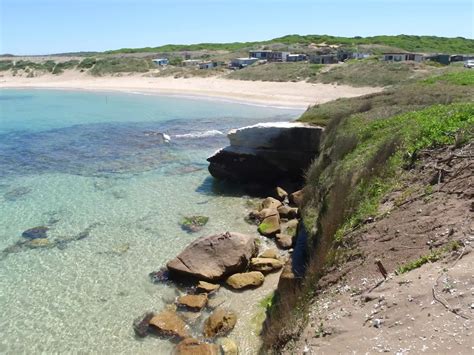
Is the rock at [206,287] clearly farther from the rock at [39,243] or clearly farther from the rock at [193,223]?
the rock at [39,243]

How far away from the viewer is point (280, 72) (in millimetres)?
63750

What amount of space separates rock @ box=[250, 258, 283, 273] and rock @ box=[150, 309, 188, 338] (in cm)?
328

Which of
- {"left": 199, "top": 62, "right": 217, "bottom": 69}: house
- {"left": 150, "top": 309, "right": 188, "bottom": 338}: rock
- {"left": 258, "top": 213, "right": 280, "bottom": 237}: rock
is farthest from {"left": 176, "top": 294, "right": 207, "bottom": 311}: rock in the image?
{"left": 199, "top": 62, "right": 217, "bottom": 69}: house

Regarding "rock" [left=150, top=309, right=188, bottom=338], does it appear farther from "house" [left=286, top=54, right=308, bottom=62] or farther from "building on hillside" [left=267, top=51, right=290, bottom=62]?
"building on hillside" [left=267, top=51, right=290, bottom=62]

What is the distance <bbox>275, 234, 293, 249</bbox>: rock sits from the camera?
15.6 meters

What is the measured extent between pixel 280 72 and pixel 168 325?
5638 cm

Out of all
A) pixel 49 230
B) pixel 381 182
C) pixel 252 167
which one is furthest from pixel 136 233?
pixel 381 182

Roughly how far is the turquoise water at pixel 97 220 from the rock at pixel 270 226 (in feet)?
2.55

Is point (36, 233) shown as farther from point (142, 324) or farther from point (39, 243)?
point (142, 324)

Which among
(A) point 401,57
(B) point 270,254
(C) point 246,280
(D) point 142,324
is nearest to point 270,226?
(B) point 270,254

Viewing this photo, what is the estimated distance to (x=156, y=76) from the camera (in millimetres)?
76312

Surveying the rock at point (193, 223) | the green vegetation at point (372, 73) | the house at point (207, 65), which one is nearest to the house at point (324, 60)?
the green vegetation at point (372, 73)

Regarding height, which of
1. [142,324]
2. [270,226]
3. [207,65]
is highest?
[207,65]

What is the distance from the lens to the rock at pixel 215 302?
40.3ft
